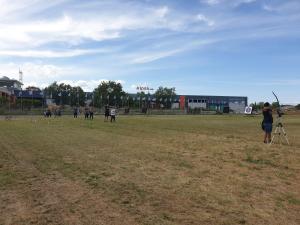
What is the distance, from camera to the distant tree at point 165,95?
565ft

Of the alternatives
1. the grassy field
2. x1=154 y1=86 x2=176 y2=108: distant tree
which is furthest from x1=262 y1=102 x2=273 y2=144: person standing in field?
x1=154 y1=86 x2=176 y2=108: distant tree

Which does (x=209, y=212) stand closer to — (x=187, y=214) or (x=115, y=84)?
(x=187, y=214)

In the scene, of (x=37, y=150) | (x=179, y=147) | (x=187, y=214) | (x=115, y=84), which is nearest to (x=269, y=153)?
(x=179, y=147)

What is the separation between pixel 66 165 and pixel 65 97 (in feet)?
482

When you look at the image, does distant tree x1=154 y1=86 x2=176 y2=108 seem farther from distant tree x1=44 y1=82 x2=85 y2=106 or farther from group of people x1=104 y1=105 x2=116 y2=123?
group of people x1=104 y1=105 x2=116 y2=123

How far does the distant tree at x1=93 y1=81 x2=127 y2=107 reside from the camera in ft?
506

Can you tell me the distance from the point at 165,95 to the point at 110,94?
86.4ft

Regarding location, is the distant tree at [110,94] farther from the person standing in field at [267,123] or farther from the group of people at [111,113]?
the person standing in field at [267,123]

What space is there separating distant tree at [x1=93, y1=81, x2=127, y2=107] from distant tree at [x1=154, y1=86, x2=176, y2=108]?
58.2ft

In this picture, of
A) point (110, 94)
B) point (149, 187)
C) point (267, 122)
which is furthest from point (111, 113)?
point (110, 94)

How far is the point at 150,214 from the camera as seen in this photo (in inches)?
309

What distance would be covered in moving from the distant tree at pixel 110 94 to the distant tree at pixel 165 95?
A: 1774 centimetres

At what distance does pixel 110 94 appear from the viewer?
153625 millimetres

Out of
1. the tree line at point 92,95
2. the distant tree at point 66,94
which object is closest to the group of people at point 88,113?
the tree line at point 92,95
